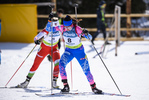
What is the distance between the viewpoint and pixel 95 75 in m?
7.71

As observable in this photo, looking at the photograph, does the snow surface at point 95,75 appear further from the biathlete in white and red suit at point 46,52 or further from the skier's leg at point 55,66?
the biathlete in white and red suit at point 46,52

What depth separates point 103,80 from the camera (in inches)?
282

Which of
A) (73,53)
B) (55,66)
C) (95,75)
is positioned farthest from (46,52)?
(95,75)

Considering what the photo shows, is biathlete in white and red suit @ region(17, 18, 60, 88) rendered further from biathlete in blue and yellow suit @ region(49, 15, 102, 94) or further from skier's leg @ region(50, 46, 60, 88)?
biathlete in blue and yellow suit @ region(49, 15, 102, 94)

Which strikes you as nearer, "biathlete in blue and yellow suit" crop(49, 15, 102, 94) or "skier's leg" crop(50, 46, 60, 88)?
"biathlete in blue and yellow suit" crop(49, 15, 102, 94)

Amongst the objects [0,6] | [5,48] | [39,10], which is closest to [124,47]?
[5,48]

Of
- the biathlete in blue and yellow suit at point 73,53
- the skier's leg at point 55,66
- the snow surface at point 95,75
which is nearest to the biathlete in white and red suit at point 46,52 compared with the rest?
the skier's leg at point 55,66

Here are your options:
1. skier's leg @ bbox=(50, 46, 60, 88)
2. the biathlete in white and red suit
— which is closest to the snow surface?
skier's leg @ bbox=(50, 46, 60, 88)

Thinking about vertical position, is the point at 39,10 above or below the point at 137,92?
above

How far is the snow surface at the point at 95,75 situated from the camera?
5699 millimetres

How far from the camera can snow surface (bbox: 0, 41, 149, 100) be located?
570cm

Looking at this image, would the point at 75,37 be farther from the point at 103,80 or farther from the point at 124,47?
the point at 124,47

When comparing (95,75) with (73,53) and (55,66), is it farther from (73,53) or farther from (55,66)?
(73,53)

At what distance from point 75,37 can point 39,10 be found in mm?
14766
